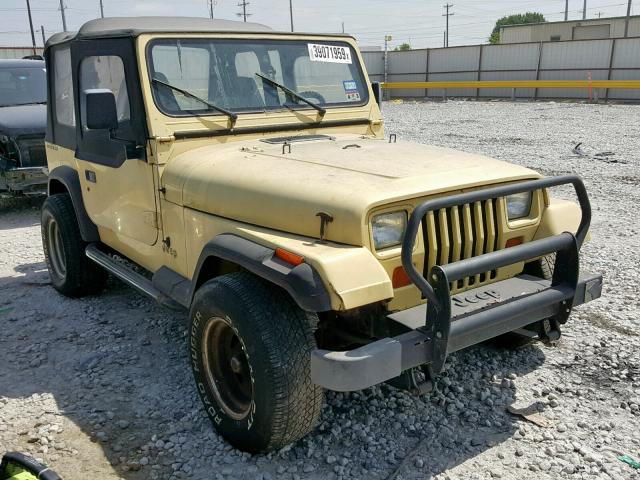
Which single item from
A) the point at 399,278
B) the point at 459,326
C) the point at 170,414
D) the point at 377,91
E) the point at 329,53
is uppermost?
the point at 329,53

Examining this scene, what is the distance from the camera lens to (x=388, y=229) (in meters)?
2.84

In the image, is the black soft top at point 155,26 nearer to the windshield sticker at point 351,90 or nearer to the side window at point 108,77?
the side window at point 108,77

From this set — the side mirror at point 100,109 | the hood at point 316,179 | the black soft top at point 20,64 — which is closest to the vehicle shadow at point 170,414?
the hood at point 316,179

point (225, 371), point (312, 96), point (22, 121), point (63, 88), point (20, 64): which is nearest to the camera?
point (225, 371)

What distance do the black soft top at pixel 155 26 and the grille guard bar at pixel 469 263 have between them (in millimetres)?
2039

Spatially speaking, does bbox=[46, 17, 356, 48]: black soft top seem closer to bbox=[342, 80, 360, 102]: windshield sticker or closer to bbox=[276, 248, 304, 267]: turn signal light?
bbox=[342, 80, 360, 102]: windshield sticker

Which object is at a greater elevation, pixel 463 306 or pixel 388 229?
pixel 388 229

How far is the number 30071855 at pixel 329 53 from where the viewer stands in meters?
4.32

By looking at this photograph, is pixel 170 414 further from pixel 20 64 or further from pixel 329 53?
pixel 20 64

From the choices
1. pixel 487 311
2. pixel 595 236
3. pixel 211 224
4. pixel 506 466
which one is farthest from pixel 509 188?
pixel 595 236


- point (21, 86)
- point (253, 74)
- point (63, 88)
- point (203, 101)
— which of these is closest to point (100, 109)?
point (203, 101)

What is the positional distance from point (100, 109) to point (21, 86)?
6.71 m

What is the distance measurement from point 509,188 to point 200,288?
1.53m

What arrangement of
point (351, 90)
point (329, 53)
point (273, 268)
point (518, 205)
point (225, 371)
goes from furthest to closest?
point (351, 90), point (329, 53), point (518, 205), point (225, 371), point (273, 268)
